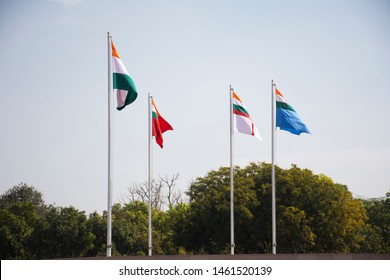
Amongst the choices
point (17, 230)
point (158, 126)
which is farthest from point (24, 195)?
point (158, 126)

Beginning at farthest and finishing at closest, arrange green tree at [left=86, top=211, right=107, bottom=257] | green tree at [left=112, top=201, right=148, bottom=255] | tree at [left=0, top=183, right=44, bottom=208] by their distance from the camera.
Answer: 1. tree at [left=0, top=183, right=44, bottom=208]
2. green tree at [left=112, top=201, right=148, bottom=255]
3. green tree at [left=86, top=211, right=107, bottom=257]

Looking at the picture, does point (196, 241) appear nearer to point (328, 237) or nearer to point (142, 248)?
point (142, 248)

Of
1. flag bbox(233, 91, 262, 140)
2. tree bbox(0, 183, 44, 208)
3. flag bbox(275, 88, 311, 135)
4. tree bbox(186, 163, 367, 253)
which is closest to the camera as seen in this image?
flag bbox(275, 88, 311, 135)

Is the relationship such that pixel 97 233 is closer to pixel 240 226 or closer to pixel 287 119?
pixel 240 226

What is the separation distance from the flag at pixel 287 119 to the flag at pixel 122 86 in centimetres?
865

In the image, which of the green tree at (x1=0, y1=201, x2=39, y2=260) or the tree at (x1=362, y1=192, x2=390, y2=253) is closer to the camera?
the tree at (x1=362, y1=192, x2=390, y2=253)

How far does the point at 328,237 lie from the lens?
Result: 47406 mm

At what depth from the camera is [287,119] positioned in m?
32.3

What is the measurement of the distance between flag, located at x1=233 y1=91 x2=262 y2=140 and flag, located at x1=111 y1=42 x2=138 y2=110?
25.9 feet

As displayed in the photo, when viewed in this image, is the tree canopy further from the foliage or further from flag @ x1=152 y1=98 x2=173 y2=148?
flag @ x1=152 y1=98 x2=173 y2=148

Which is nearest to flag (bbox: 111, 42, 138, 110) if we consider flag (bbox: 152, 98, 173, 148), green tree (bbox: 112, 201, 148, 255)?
flag (bbox: 152, 98, 173, 148)

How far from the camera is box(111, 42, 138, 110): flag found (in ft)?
86.3

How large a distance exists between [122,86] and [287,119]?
9051 mm

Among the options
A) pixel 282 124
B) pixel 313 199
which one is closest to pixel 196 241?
pixel 313 199
